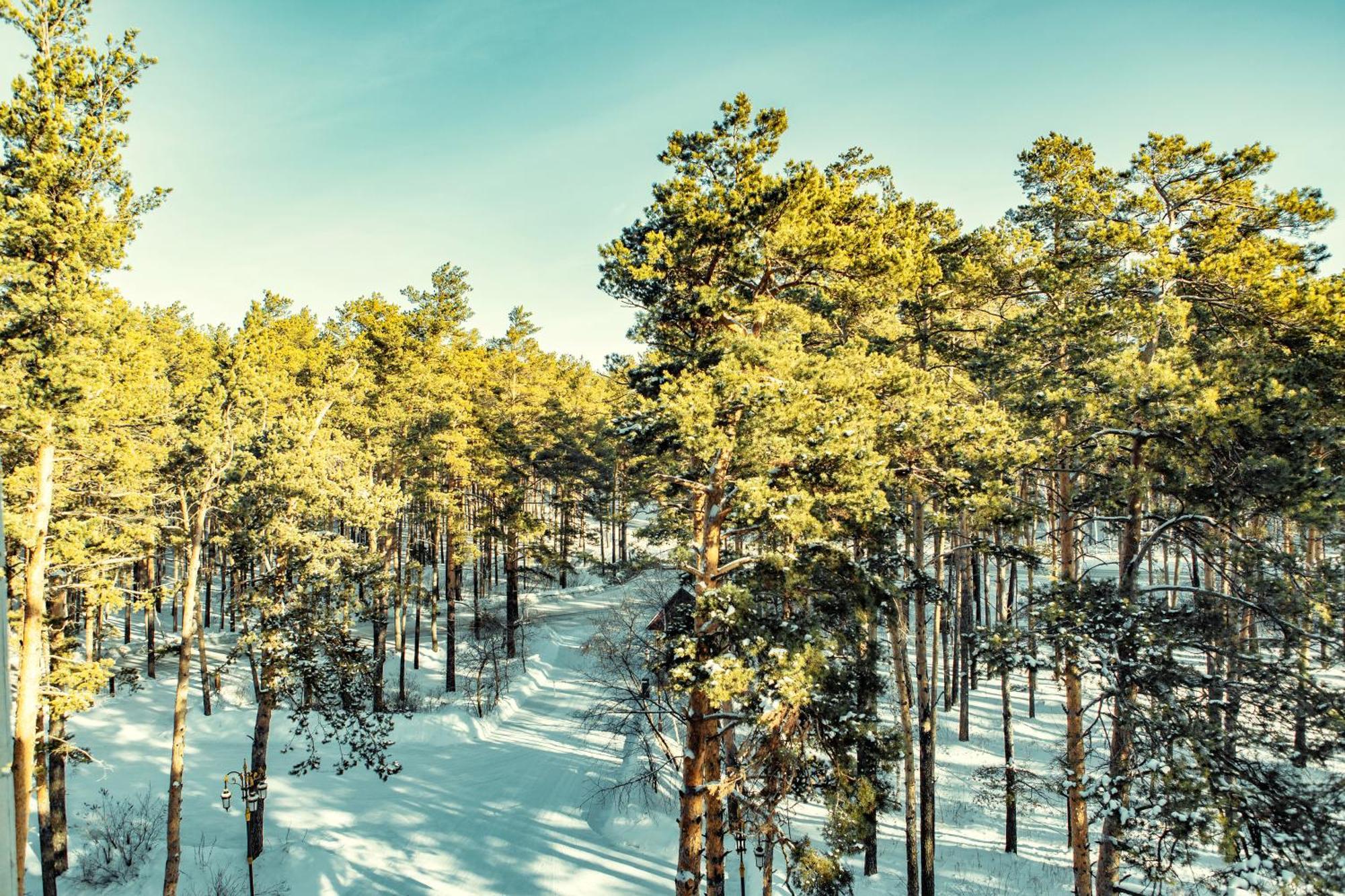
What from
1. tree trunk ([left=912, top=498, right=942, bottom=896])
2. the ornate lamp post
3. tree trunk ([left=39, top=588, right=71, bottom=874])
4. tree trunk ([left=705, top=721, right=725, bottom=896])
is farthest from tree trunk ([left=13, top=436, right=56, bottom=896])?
tree trunk ([left=912, top=498, right=942, bottom=896])

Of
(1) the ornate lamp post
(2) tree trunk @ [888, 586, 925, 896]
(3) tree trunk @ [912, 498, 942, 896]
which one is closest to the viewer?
(2) tree trunk @ [888, 586, 925, 896]

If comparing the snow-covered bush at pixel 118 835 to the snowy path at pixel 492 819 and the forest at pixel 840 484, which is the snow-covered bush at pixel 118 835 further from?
the snowy path at pixel 492 819

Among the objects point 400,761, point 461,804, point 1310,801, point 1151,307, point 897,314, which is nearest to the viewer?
point 1310,801

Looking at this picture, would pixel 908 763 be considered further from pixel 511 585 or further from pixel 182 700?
pixel 511 585

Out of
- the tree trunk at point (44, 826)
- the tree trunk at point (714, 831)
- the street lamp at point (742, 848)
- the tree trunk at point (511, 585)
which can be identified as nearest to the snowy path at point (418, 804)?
the tree trunk at point (44, 826)

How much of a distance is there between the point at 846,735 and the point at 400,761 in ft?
58.6

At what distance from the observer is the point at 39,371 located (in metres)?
10.9

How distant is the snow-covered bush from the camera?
15.6 m

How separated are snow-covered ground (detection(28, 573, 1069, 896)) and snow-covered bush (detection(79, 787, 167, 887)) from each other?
34cm

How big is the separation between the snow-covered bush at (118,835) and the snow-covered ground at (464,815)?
0.34 m

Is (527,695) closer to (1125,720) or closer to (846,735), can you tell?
(846,735)

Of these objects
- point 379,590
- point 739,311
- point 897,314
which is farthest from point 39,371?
point 897,314

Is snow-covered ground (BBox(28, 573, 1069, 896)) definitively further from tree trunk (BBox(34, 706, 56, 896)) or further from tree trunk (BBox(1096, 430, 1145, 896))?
tree trunk (BBox(1096, 430, 1145, 896))

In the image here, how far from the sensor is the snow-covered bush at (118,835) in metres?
15.6
